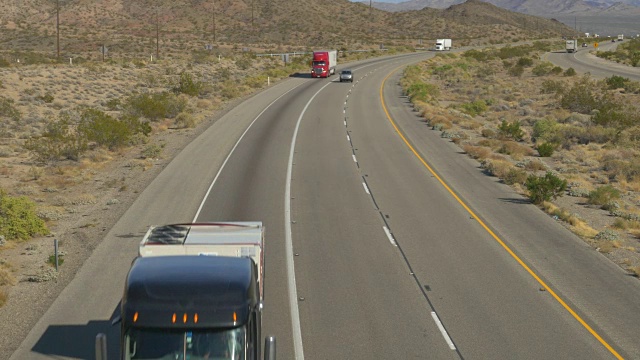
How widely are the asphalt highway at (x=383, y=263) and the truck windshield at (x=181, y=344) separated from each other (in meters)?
5.17

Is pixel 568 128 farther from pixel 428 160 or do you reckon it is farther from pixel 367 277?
pixel 367 277

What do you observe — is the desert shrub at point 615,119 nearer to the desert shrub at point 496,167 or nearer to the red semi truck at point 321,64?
the desert shrub at point 496,167

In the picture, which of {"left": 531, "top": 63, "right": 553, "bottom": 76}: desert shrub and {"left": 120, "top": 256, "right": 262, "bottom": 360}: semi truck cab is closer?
{"left": 120, "top": 256, "right": 262, "bottom": 360}: semi truck cab

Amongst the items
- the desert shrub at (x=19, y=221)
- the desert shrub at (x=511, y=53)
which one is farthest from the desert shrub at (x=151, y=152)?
the desert shrub at (x=511, y=53)

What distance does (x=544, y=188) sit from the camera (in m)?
29.9

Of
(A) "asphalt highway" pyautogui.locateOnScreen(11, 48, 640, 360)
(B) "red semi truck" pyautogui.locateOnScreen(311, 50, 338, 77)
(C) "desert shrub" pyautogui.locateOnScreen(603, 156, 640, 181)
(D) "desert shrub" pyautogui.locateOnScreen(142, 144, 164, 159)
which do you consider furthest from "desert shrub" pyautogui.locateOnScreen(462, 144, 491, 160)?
(B) "red semi truck" pyautogui.locateOnScreen(311, 50, 338, 77)

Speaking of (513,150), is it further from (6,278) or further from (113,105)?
(113,105)

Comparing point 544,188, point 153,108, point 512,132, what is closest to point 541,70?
point 512,132

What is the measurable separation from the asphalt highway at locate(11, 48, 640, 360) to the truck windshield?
5169mm

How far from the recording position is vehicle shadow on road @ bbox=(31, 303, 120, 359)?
1508 centimetres

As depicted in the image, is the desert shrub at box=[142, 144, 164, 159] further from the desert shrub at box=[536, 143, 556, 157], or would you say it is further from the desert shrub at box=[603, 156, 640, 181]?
the desert shrub at box=[603, 156, 640, 181]

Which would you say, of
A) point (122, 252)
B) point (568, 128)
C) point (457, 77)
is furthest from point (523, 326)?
point (457, 77)

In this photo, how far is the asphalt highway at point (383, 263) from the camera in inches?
635

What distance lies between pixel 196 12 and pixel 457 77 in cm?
11324
